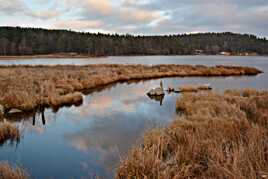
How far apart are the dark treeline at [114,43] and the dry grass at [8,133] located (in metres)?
80.1

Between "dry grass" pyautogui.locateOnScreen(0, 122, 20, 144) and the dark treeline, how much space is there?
263 ft

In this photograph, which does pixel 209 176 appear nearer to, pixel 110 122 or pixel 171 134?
pixel 171 134

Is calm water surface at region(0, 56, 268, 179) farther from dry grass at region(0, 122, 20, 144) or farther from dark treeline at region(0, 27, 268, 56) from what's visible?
dark treeline at region(0, 27, 268, 56)

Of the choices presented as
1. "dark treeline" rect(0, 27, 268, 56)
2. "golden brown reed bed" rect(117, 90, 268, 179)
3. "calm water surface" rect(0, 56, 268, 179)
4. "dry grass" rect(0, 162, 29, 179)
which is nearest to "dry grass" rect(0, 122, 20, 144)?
"calm water surface" rect(0, 56, 268, 179)

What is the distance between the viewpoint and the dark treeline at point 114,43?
86562mm

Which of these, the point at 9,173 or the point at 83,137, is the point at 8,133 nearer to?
the point at 83,137

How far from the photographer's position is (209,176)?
4.27m

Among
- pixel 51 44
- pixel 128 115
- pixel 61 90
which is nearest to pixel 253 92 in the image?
pixel 128 115

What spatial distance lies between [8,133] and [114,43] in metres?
94.2

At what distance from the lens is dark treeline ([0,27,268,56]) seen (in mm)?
86562

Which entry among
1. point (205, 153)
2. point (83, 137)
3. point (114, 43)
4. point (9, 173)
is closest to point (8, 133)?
point (83, 137)

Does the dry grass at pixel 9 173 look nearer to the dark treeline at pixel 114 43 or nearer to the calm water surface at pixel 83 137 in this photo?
the calm water surface at pixel 83 137

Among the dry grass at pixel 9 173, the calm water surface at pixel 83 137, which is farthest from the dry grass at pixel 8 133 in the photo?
the dry grass at pixel 9 173

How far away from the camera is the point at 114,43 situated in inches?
3949
